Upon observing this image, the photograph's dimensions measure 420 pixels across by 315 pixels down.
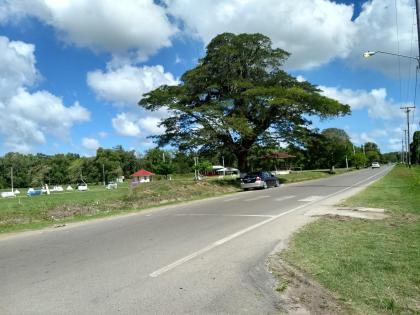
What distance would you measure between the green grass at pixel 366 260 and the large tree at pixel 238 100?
2217 cm

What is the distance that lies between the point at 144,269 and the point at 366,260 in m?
3.89

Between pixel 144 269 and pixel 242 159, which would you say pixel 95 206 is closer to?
pixel 144 269

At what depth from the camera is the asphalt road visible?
5.61 meters

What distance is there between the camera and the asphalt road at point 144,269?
561 centimetres

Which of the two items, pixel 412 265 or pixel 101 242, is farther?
pixel 101 242

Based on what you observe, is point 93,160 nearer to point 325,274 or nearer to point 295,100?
point 295,100

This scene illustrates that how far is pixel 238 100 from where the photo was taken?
117 ft

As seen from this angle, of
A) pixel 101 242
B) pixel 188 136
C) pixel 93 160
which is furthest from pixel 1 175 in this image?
pixel 101 242

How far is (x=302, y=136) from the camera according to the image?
37.7 metres

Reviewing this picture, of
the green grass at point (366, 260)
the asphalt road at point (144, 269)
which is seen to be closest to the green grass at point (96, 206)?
the asphalt road at point (144, 269)

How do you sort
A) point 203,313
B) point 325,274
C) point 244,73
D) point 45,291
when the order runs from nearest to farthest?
point 203,313 → point 45,291 → point 325,274 → point 244,73

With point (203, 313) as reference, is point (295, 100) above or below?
above

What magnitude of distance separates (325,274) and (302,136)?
31.9 meters

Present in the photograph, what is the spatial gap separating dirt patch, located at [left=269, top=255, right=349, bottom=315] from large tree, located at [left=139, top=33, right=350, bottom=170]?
2601 centimetres
